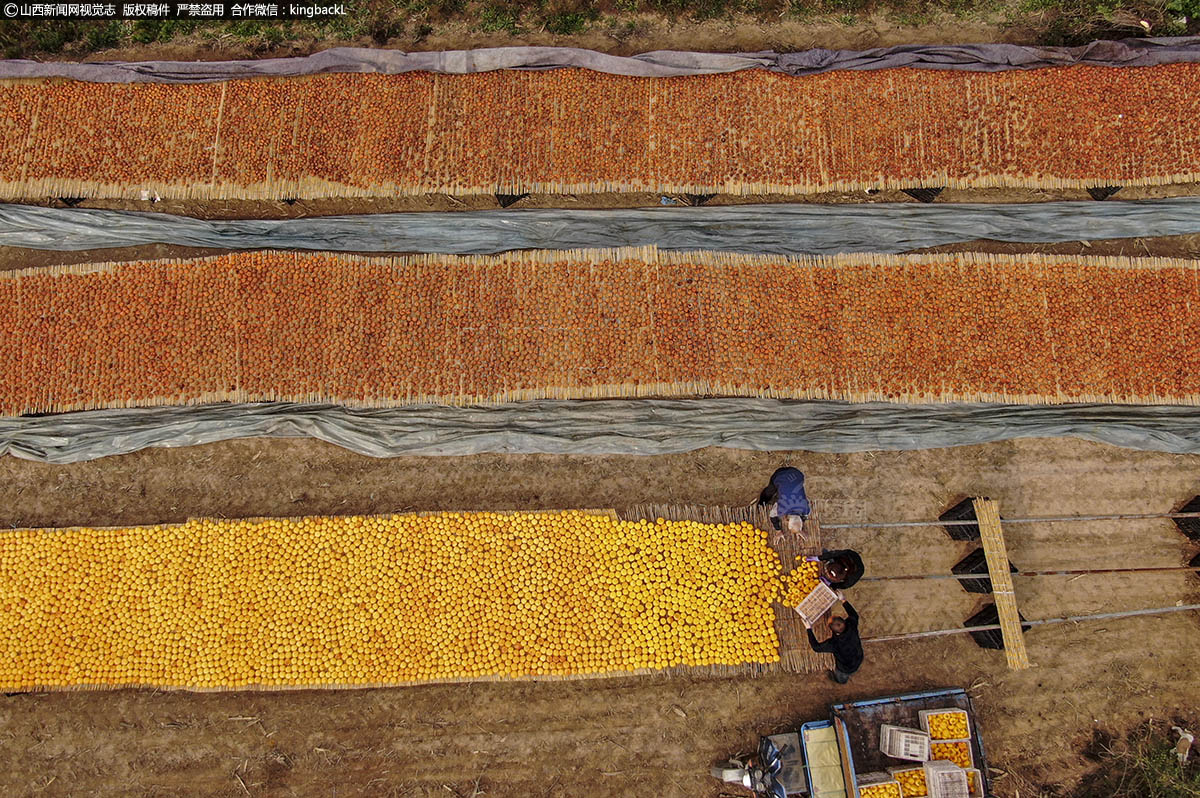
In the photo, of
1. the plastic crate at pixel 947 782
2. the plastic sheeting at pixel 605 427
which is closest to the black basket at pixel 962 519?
the plastic sheeting at pixel 605 427

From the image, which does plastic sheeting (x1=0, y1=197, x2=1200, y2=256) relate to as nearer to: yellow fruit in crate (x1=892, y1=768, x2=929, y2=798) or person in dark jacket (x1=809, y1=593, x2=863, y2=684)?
person in dark jacket (x1=809, y1=593, x2=863, y2=684)

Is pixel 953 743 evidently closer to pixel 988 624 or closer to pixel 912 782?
pixel 912 782

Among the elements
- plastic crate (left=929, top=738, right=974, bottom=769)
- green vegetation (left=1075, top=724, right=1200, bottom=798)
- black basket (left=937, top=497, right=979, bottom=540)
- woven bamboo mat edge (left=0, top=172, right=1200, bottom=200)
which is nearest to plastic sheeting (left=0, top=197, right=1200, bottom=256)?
woven bamboo mat edge (left=0, top=172, right=1200, bottom=200)

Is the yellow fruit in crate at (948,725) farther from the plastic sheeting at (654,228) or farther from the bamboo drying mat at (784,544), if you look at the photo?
the plastic sheeting at (654,228)

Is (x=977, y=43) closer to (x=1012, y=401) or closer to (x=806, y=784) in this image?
(x=1012, y=401)

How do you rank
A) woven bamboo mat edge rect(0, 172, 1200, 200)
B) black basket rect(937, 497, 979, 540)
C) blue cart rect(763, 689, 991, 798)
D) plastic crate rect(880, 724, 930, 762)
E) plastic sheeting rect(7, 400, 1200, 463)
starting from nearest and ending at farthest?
plastic crate rect(880, 724, 930, 762) < blue cart rect(763, 689, 991, 798) < black basket rect(937, 497, 979, 540) < plastic sheeting rect(7, 400, 1200, 463) < woven bamboo mat edge rect(0, 172, 1200, 200)

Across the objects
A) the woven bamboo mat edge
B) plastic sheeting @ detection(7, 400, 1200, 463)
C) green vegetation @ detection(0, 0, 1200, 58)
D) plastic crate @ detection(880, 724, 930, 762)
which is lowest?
plastic crate @ detection(880, 724, 930, 762)

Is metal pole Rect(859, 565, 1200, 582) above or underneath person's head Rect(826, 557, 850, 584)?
underneath
